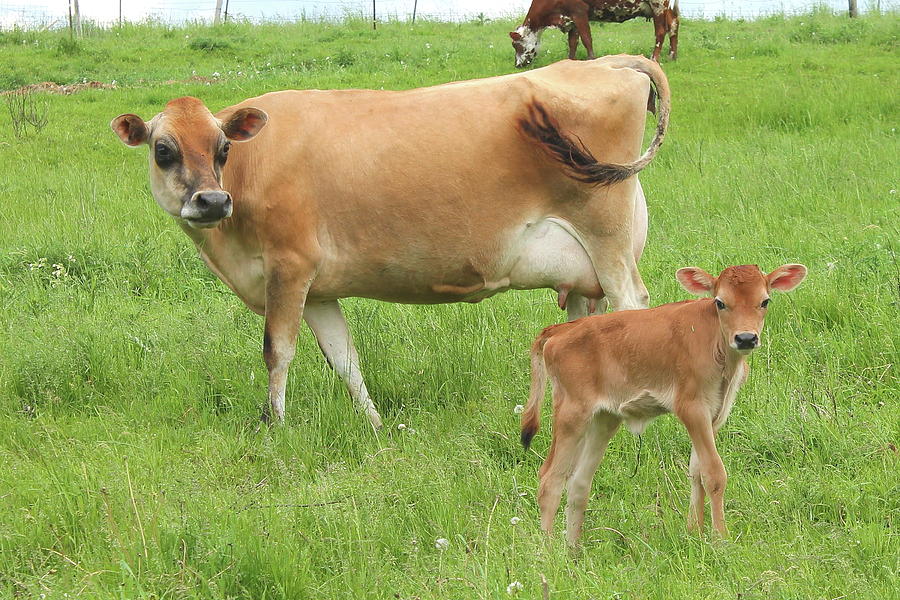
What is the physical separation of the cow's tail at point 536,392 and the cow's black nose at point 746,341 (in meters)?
0.94

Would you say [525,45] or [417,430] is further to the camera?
[525,45]

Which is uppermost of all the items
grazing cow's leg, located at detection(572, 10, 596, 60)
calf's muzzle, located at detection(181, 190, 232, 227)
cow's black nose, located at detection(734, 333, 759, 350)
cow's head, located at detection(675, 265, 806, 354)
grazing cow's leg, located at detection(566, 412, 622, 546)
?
cow's head, located at detection(675, 265, 806, 354)

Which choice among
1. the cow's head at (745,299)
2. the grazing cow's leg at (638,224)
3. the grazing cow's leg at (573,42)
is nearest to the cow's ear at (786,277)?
the cow's head at (745,299)

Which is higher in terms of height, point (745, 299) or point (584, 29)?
point (745, 299)

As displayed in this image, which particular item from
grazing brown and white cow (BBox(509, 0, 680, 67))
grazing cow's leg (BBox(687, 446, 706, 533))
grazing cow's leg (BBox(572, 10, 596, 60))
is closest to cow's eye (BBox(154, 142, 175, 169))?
grazing cow's leg (BBox(687, 446, 706, 533))

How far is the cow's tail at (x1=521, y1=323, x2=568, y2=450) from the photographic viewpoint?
489cm

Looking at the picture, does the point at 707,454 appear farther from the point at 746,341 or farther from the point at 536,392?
the point at 536,392

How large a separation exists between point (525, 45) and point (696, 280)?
16.9 meters

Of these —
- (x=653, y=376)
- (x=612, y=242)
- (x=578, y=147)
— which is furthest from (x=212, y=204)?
Answer: (x=653, y=376)

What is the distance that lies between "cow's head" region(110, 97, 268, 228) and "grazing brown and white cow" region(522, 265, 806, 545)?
235 cm

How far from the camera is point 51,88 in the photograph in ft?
65.0

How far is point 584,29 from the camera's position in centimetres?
2080

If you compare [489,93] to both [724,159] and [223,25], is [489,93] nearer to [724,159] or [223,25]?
[724,159]

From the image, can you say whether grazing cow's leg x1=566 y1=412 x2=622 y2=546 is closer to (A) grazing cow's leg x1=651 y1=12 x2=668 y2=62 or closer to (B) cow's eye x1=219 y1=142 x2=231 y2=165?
(B) cow's eye x1=219 y1=142 x2=231 y2=165
